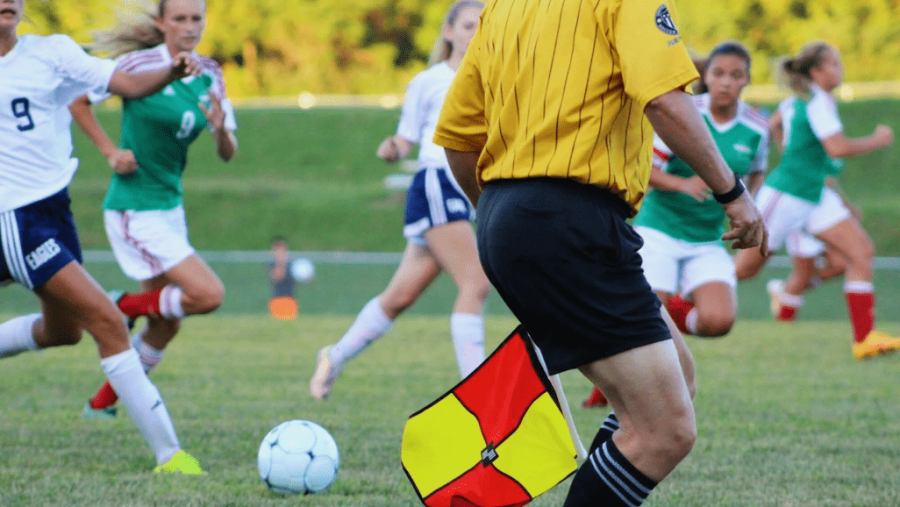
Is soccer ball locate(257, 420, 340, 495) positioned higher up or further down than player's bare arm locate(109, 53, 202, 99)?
further down

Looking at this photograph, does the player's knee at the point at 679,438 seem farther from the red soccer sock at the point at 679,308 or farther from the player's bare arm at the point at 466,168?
the red soccer sock at the point at 679,308

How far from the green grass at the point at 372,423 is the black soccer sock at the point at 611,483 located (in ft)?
3.96

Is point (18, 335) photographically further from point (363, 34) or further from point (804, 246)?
point (363, 34)

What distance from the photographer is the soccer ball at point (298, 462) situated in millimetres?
4062

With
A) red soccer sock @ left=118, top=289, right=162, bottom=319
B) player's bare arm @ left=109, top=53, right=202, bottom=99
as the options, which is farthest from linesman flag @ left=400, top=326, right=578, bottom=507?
red soccer sock @ left=118, top=289, right=162, bottom=319

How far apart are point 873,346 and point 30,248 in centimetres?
650

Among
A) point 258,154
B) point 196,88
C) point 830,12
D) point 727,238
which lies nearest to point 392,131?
point 258,154

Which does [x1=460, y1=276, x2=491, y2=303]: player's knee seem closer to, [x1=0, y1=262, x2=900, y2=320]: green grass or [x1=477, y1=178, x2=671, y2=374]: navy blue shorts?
[x1=477, y1=178, x2=671, y2=374]: navy blue shorts

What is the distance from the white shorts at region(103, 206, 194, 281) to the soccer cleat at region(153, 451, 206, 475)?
61.3 inches

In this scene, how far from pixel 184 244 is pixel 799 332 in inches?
264

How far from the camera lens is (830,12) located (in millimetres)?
29438

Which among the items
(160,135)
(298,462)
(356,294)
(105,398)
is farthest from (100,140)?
(356,294)

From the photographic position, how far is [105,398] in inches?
229

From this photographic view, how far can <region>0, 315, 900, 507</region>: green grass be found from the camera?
410 centimetres
